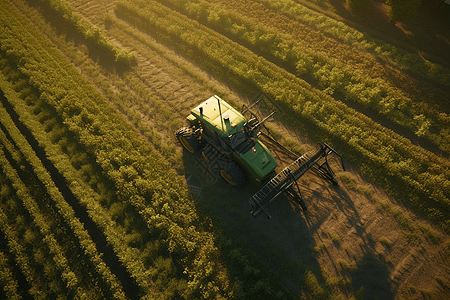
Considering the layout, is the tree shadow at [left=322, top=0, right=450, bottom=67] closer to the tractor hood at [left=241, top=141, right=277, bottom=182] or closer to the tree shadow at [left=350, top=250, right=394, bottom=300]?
the tree shadow at [left=350, top=250, right=394, bottom=300]

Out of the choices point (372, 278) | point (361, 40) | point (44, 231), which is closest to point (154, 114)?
point (44, 231)

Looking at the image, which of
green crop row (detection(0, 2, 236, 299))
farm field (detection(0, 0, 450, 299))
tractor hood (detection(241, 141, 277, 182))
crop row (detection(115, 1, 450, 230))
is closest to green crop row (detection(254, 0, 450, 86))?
farm field (detection(0, 0, 450, 299))

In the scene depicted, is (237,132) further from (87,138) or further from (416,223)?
(416,223)

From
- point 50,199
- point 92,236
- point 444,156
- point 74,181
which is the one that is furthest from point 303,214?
point 50,199

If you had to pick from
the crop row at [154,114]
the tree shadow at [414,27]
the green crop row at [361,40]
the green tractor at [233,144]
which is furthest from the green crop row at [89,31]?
the tree shadow at [414,27]

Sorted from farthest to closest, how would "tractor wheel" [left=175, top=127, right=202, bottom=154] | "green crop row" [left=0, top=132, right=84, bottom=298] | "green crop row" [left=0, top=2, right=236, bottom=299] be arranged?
1. "tractor wheel" [left=175, top=127, right=202, bottom=154]
2. "green crop row" [left=0, top=2, right=236, bottom=299]
3. "green crop row" [left=0, top=132, right=84, bottom=298]
